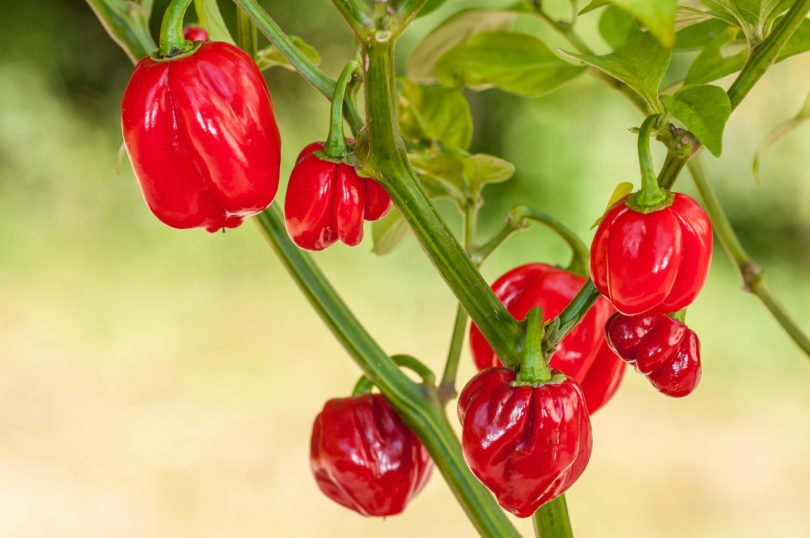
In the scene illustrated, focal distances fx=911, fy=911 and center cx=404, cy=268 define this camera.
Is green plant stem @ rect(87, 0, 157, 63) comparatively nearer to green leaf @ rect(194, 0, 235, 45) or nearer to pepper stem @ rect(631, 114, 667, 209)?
green leaf @ rect(194, 0, 235, 45)

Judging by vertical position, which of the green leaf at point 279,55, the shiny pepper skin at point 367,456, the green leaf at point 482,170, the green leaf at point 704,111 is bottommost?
the shiny pepper skin at point 367,456

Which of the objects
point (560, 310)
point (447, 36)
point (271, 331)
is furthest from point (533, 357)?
point (271, 331)

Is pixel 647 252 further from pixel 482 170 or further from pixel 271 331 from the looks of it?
pixel 271 331

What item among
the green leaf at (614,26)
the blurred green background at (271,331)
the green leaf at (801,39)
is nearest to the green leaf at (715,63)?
the green leaf at (801,39)

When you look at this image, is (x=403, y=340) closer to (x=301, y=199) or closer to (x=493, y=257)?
(x=493, y=257)

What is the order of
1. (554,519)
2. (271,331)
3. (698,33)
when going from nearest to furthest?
(554,519)
(698,33)
(271,331)

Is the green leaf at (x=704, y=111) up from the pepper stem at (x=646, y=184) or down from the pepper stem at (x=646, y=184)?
up

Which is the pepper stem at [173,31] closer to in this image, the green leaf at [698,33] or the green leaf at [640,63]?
the green leaf at [640,63]

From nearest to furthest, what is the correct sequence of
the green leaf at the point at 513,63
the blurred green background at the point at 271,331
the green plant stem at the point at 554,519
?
the green plant stem at the point at 554,519 → the green leaf at the point at 513,63 → the blurred green background at the point at 271,331
